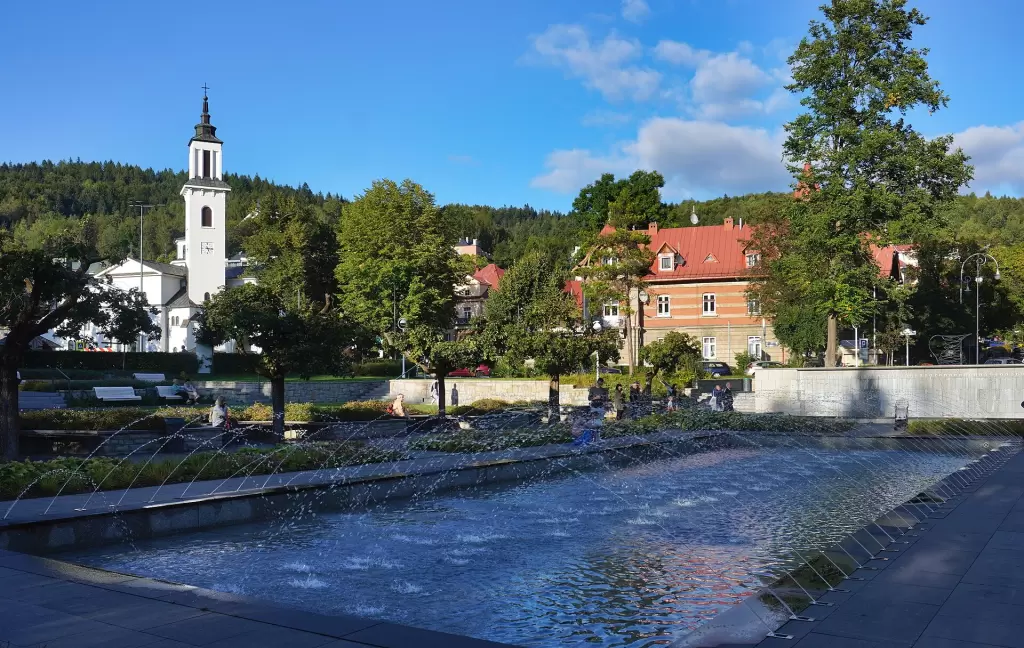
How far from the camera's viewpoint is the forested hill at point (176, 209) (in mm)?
107375

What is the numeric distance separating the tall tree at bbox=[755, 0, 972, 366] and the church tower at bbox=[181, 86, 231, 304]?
60879mm

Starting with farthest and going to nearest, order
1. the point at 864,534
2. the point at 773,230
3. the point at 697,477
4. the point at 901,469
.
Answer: the point at 773,230 < the point at 901,469 < the point at 697,477 < the point at 864,534

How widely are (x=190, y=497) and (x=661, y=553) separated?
6.90m

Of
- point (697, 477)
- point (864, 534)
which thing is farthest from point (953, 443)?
point (864, 534)

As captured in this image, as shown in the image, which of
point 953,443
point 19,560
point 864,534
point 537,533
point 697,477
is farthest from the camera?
point 953,443

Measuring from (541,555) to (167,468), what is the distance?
742cm

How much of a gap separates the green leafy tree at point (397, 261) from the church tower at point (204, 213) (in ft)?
71.3

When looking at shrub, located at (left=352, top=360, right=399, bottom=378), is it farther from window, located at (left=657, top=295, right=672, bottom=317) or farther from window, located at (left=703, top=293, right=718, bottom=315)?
window, located at (left=703, top=293, right=718, bottom=315)

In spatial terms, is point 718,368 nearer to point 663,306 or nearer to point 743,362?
point 743,362

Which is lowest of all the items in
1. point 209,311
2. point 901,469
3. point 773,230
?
point 901,469

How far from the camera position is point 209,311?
23844 mm

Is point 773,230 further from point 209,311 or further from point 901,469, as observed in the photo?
point 209,311

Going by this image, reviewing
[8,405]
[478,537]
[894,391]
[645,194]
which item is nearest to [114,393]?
[8,405]

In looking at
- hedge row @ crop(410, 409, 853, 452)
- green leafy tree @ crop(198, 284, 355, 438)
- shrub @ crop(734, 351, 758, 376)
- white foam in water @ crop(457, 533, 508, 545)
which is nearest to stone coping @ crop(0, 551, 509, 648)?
white foam in water @ crop(457, 533, 508, 545)
